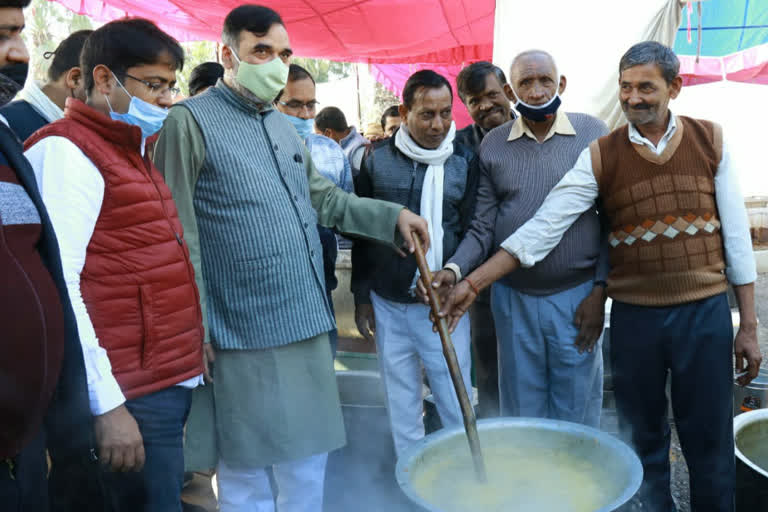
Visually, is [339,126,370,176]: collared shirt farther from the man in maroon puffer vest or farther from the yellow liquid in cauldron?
the yellow liquid in cauldron

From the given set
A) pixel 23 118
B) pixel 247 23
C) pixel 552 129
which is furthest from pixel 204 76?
pixel 552 129

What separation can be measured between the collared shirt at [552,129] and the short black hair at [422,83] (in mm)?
366

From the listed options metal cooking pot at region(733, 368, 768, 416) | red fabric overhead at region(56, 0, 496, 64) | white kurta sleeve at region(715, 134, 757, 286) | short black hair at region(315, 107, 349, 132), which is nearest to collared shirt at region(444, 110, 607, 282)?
white kurta sleeve at region(715, 134, 757, 286)

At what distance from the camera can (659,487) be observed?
7.67 feet

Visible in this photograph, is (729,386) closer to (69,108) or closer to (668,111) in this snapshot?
(668,111)

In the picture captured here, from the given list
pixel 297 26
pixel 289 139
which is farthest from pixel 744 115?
pixel 289 139

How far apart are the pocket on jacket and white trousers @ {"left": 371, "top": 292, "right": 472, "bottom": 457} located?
1311 millimetres

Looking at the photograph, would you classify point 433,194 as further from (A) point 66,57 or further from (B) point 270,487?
(A) point 66,57

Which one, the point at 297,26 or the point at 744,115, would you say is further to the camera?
the point at 744,115

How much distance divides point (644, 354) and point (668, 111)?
3.06 ft

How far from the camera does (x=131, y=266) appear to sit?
154 cm

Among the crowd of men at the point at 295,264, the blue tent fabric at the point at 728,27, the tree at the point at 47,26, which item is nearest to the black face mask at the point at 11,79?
the crowd of men at the point at 295,264

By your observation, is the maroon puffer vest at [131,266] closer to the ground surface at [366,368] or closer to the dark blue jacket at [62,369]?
the dark blue jacket at [62,369]

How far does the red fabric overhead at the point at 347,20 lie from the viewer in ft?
22.0
